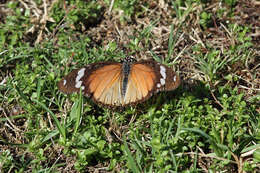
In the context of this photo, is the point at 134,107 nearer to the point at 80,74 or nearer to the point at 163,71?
the point at 163,71

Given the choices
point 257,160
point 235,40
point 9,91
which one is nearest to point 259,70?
point 235,40

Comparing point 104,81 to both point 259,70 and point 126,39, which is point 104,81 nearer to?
point 126,39

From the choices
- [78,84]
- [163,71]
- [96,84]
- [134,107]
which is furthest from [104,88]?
[163,71]

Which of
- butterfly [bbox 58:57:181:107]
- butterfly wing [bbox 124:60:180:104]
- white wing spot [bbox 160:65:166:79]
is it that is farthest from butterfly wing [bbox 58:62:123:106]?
white wing spot [bbox 160:65:166:79]

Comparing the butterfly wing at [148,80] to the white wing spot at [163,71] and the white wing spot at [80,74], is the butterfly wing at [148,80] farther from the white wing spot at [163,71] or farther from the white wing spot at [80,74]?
the white wing spot at [80,74]

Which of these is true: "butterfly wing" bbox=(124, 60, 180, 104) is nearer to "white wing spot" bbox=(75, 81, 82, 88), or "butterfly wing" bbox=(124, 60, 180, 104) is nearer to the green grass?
the green grass

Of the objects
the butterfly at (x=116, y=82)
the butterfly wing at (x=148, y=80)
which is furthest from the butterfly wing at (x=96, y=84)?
the butterfly wing at (x=148, y=80)
